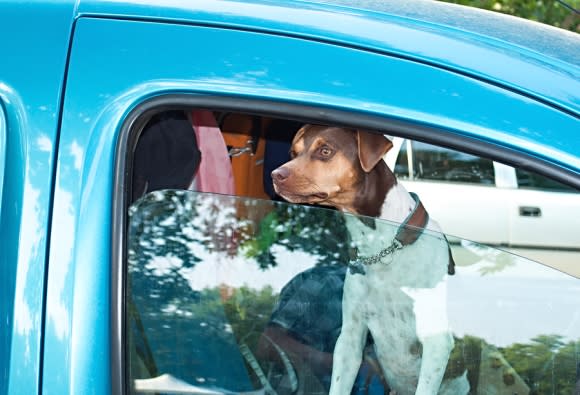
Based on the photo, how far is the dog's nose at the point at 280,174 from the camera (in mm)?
2258

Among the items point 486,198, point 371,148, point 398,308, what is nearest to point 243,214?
point 398,308

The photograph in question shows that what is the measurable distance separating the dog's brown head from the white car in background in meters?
0.07

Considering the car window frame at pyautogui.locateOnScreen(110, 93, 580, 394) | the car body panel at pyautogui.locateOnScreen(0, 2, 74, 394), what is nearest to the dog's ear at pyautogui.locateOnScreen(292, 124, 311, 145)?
the car window frame at pyautogui.locateOnScreen(110, 93, 580, 394)

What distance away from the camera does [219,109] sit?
139 cm

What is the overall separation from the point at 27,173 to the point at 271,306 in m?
0.40

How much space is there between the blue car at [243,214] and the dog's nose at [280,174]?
0.72 meters

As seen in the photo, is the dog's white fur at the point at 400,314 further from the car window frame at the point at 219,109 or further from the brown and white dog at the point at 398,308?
the car window frame at the point at 219,109

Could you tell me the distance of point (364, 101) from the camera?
53.4 inches

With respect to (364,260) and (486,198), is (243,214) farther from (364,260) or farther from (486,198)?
(486,198)

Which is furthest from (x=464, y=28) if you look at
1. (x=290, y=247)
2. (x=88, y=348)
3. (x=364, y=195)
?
(x=364, y=195)

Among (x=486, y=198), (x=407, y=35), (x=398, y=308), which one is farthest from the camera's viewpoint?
(x=486, y=198)

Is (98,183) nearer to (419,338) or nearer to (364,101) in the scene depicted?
(364,101)

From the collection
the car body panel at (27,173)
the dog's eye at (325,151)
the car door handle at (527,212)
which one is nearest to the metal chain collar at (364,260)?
the car body panel at (27,173)

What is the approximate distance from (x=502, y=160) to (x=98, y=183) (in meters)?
0.55
